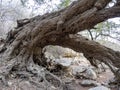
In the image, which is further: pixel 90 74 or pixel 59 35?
pixel 90 74

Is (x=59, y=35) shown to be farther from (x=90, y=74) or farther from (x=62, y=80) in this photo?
(x=90, y=74)

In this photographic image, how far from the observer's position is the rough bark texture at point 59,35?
19.2 feet

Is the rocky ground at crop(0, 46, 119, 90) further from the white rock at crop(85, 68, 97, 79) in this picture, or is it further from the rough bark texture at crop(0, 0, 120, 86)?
the rough bark texture at crop(0, 0, 120, 86)

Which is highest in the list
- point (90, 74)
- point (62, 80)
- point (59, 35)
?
point (59, 35)

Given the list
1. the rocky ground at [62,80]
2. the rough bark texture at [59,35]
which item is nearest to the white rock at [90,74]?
the rocky ground at [62,80]

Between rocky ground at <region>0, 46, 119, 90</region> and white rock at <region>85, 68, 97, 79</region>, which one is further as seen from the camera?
white rock at <region>85, 68, 97, 79</region>

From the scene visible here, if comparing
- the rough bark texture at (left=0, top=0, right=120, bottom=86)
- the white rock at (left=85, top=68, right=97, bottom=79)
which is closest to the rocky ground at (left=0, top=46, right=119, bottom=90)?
the white rock at (left=85, top=68, right=97, bottom=79)

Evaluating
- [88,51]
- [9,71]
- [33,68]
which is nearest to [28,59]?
[33,68]

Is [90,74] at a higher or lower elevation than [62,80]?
lower

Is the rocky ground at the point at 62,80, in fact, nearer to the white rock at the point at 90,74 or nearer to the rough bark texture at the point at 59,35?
the white rock at the point at 90,74

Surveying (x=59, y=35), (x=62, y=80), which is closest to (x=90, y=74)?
(x=62, y=80)

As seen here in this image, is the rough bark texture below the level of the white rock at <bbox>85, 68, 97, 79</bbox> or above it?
above

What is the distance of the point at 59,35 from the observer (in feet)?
21.6

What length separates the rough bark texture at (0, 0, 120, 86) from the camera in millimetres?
5859
